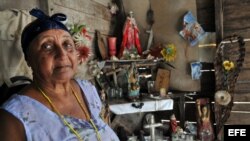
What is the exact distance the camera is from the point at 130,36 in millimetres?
2098

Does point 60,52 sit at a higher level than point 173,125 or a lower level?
higher

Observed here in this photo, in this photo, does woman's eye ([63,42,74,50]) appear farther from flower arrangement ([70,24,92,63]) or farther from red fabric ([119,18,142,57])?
red fabric ([119,18,142,57])

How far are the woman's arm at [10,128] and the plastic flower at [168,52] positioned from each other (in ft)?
5.06

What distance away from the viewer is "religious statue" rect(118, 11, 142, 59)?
2033mm

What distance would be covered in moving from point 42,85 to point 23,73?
0.30 metres

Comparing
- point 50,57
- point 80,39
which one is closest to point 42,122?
point 50,57

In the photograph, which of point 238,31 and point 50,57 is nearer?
point 50,57

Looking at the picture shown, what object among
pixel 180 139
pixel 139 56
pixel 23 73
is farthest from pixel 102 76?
pixel 23 73

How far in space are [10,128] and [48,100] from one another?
14cm

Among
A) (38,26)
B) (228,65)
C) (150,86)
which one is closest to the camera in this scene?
(38,26)

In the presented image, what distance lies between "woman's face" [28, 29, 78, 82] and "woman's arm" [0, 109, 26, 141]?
15 centimetres

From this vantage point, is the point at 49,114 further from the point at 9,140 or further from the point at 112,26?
the point at 112,26

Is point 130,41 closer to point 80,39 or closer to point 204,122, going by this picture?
point 80,39

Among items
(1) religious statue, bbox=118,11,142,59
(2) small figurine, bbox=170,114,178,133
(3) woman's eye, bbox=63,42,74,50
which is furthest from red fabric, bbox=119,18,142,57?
(3) woman's eye, bbox=63,42,74,50
